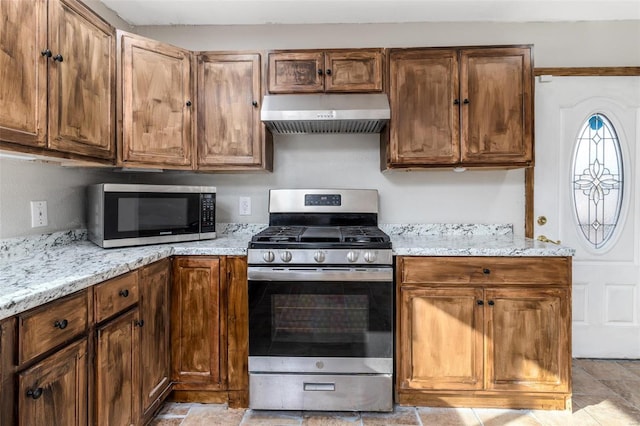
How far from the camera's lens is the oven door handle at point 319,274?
6.23 feet

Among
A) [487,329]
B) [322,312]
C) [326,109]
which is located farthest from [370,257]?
[326,109]

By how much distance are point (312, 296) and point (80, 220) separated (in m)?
1.46

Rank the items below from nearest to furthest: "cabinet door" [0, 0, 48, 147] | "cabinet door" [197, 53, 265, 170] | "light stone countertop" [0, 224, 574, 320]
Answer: "light stone countertop" [0, 224, 574, 320] < "cabinet door" [0, 0, 48, 147] < "cabinet door" [197, 53, 265, 170]

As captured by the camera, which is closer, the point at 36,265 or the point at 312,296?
the point at 36,265

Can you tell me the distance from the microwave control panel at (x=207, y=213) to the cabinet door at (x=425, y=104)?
121cm

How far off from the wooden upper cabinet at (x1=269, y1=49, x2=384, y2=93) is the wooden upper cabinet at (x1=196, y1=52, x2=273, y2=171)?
160 millimetres

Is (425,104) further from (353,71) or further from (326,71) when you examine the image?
(326,71)

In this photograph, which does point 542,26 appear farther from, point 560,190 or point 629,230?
point 629,230

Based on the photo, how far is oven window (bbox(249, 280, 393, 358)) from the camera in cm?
191

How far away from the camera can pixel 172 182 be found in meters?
2.65

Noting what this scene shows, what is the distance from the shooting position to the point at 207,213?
227cm

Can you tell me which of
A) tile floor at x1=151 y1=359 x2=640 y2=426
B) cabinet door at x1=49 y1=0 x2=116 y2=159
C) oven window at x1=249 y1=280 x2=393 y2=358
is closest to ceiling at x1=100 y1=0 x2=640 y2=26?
cabinet door at x1=49 y1=0 x2=116 y2=159

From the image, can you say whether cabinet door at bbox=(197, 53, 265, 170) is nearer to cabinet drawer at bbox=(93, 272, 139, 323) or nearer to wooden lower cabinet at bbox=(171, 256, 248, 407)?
wooden lower cabinet at bbox=(171, 256, 248, 407)

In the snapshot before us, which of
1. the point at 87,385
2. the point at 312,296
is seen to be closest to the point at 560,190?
the point at 312,296
